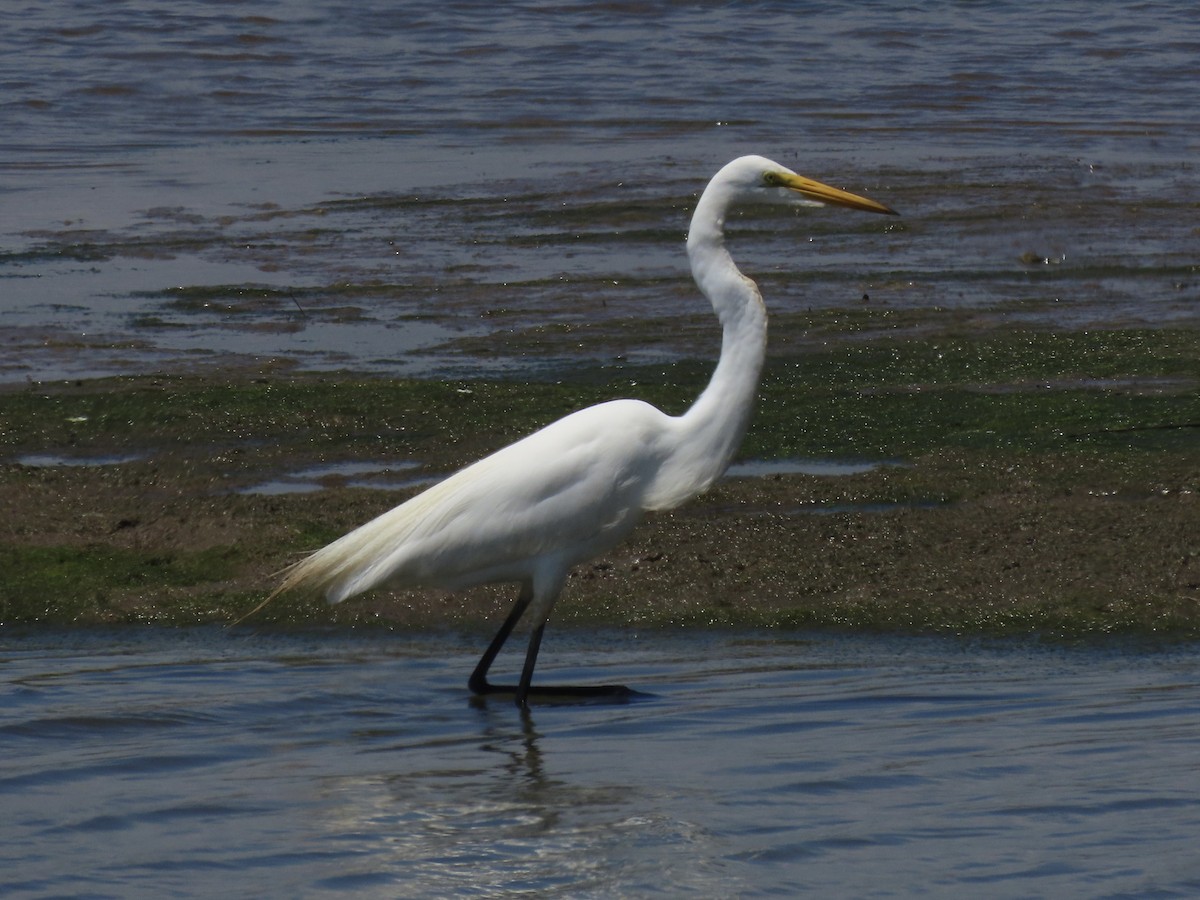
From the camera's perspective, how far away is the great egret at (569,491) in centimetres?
611

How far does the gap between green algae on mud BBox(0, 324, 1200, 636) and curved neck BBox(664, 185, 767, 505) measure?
79 cm

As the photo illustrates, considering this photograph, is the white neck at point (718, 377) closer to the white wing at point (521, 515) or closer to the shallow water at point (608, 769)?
the white wing at point (521, 515)

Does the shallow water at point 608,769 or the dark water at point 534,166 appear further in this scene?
the dark water at point 534,166

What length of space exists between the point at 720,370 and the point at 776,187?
70cm

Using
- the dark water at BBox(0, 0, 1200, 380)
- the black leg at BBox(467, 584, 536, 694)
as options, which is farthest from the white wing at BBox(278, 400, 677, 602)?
the dark water at BBox(0, 0, 1200, 380)

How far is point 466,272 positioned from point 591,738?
327 inches

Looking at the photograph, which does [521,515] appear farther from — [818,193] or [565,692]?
[818,193]

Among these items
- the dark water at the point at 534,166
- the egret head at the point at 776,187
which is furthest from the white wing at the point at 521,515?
the dark water at the point at 534,166

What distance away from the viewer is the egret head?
20.8 ft

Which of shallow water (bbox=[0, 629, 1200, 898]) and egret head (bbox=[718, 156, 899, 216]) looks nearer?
shallow water (bbox=[0, 629, 1200, 898])

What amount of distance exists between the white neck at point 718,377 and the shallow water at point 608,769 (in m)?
0.65

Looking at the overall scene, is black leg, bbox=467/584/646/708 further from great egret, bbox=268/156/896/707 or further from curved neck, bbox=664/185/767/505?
curved neck, bbox=664/185/767/505

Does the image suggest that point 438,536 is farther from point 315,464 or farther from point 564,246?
point 564,246

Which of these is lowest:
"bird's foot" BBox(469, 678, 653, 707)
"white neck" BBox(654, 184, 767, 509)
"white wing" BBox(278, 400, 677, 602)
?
"bird's foot" BBox(469, 678, 653, 707)
